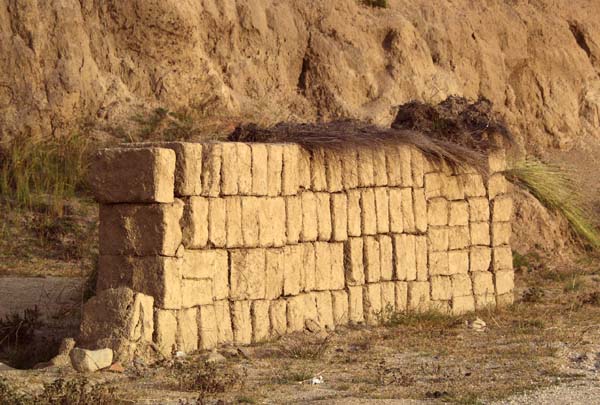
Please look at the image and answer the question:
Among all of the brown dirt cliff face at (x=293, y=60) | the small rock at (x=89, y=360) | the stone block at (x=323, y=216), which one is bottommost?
the small rock at (x=89, y=360)

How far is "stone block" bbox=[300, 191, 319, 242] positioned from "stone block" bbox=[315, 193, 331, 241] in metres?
0.05

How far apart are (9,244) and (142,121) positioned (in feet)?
9.66

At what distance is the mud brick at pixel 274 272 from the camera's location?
34.2 ft

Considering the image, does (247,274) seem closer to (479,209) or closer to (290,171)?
(290,171)

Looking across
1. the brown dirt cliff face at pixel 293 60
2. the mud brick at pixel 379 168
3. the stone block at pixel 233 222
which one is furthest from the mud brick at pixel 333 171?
the brown dirt cliff face at pixel 293 60

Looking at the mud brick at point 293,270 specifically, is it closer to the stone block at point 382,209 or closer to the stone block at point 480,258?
the stone block at point 382,209

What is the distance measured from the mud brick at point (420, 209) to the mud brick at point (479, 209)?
2.86 feet

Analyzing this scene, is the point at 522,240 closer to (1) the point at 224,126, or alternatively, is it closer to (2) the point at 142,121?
(1) the point at 224,126

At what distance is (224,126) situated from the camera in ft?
57.7

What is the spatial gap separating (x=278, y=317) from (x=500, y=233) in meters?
3.79

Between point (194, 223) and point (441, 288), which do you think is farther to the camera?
point (441, 288)

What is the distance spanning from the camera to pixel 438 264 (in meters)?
12.6

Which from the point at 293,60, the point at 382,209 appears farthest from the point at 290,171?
the point at 293,60

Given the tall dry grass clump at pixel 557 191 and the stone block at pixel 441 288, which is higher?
the tall dry grass clump at pixel 557 191
